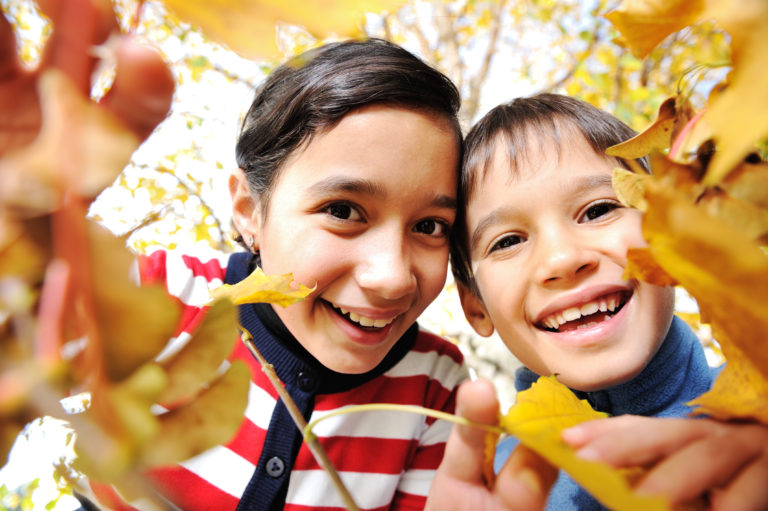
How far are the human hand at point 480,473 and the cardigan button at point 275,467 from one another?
0.52 meters

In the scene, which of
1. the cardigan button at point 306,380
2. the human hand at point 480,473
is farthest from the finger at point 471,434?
the cardigan button at point 306,380

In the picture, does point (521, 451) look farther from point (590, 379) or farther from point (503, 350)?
point (503, 350)

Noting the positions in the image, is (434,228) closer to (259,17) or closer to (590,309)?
(590,309)

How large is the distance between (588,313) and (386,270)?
274 mm

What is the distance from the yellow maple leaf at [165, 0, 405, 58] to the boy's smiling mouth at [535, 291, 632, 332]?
21.8 inches

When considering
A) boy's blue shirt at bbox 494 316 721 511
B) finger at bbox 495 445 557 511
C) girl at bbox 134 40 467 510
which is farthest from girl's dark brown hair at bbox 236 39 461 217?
finger at bbox 495 445 557 511

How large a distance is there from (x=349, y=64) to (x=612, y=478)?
0.75 meters

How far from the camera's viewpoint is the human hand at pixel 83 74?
0.14 m

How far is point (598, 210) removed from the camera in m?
0.64

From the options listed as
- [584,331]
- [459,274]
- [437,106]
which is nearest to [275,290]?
[584,331]

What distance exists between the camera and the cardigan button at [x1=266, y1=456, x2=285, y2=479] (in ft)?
2.37

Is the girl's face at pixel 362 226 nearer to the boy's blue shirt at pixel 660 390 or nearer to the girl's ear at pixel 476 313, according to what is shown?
the girl's ear at pixel 476 313

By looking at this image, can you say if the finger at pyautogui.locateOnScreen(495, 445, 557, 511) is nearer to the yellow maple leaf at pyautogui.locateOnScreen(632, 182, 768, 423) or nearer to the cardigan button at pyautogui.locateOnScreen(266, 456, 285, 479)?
the yellow maple leaf at pyautogui.locateOnScreen(632, 182, 768, 423)

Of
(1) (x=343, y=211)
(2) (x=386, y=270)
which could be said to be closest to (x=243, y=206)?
(1) (x=343, y=211)
